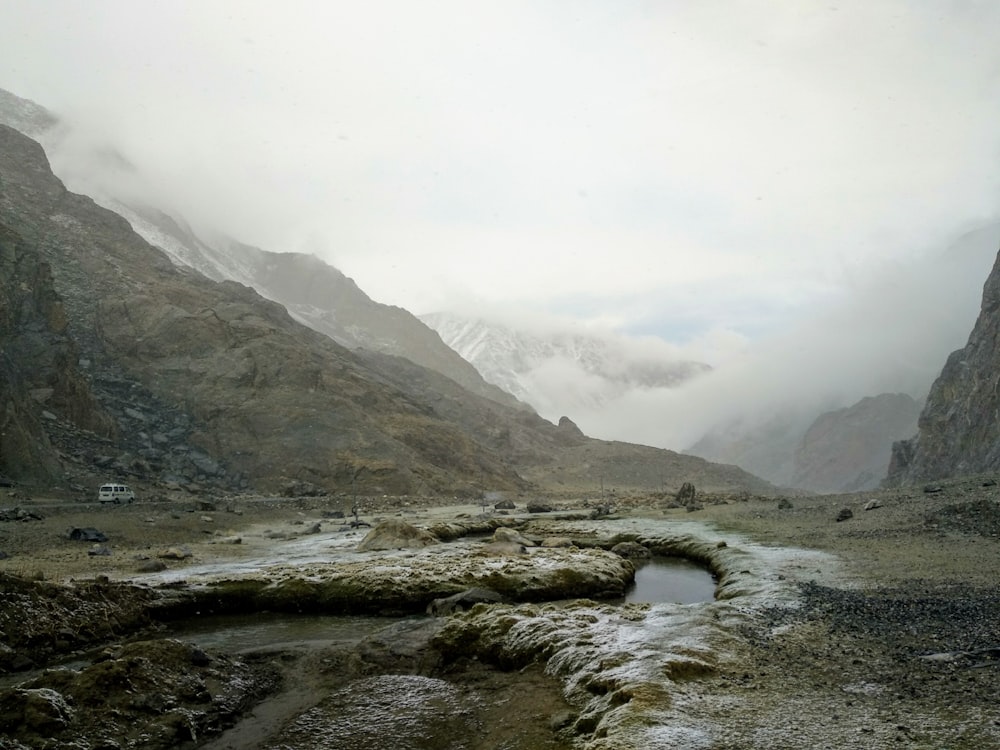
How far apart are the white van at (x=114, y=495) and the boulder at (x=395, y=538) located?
74.4 ft

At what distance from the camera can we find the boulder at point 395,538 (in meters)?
33.4

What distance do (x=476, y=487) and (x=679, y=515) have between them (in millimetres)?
56209

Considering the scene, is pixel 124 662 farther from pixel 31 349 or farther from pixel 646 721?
pixel 31 349

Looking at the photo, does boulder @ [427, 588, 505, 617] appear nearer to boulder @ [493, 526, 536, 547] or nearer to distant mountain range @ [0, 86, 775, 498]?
boulder @ [493, 526, 536, 547]

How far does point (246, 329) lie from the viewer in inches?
4296

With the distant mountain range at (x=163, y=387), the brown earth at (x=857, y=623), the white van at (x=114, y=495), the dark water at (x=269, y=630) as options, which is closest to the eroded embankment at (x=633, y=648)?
the brown earth at (x=857, y=623)

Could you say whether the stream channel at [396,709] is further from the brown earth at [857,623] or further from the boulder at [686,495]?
the boulder at [686,495]

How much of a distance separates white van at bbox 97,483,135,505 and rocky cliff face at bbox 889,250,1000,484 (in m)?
94.7

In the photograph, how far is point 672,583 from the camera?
27188 millimetres

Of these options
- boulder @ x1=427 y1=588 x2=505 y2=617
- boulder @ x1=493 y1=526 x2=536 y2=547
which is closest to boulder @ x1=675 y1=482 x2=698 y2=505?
boulder @ x1=493 y1=526 x2=536 y2=547

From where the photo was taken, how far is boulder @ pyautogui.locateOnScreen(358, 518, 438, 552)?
110ft

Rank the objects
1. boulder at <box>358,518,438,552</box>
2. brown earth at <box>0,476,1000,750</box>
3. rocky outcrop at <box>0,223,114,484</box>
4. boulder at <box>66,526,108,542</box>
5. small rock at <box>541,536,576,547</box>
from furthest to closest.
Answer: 1. rocky outcrop at <box>0,223,114,484</box>
2. small rock at <box>541,536,576,547</box>
3. boulder at <box>358,518,438,552</box>
4. boulder at <box>66,526,108,542</box>
5. brown earth at <box>0,476,1000,750</box>

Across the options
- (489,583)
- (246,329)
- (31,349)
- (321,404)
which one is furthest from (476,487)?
(489,583)

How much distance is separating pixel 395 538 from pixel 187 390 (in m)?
69.4
